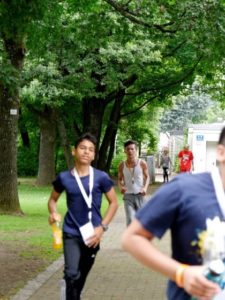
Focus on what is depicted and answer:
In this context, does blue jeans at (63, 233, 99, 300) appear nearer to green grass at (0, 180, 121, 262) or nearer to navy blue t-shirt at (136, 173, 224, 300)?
navy blue t-shirt at (136, 173, 224, 300)

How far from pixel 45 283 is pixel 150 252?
604 centimetres

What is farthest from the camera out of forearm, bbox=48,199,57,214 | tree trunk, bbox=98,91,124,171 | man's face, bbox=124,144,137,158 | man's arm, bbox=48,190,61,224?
tree trunk, bbox=98,91,124,171

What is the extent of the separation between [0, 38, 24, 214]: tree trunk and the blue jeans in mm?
10083

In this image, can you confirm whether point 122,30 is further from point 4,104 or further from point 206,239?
point 206,239

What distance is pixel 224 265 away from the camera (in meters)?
2.99

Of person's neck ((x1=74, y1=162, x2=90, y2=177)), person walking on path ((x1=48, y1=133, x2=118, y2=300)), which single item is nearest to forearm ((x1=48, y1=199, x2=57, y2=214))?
person walking on path ((x1=48, y1=133, x2=118, y2=300))

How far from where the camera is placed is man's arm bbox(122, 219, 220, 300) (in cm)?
284

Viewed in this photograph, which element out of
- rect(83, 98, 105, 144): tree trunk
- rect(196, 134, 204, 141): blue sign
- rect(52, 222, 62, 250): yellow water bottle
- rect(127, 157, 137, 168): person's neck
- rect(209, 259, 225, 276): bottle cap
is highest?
rect(83, 98, 105, 144): tree trunk

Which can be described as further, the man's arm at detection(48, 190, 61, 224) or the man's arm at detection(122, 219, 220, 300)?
the man's arm at detection(48, 190, 61, 224)

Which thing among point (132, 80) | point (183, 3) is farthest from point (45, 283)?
point (132, 80)

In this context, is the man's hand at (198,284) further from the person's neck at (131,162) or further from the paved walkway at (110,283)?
the person's neck at (131,162)

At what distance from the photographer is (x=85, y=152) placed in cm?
667

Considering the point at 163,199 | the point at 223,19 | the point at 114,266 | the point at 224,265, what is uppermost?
the point at 223,19

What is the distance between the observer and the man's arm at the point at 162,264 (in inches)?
112
